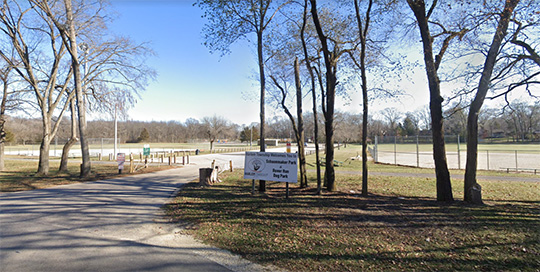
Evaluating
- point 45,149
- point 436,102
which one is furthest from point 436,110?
point 45,149

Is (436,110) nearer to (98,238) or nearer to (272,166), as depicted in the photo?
(272,166)

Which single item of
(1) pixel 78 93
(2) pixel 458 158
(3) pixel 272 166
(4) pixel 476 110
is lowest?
(2) pixel 458 158

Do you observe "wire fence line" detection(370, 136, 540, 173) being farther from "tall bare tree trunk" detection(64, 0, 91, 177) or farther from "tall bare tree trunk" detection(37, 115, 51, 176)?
"tall bare tree trunk" detection(37, 115, 51, 176)

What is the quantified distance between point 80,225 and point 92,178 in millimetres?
8922

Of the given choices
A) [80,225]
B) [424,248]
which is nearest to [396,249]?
[424,248]

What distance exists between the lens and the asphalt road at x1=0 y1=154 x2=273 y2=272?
13.0 feet

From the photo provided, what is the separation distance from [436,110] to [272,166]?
5.00 metres

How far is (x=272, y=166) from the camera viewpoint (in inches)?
316

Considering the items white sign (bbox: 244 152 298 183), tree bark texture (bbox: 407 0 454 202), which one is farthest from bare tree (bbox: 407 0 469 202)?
white sign (bbox: 244 152 298 183)

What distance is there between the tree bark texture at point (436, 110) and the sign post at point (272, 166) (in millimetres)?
4013

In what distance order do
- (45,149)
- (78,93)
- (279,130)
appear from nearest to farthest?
(78,93), (45,149), (279,130)

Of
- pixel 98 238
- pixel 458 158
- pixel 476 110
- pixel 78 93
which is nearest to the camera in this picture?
pixel 98 238

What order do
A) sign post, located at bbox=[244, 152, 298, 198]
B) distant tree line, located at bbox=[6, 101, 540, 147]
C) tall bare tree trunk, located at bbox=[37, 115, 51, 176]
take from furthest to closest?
1. distant tree line, located at bbox=[6, 101, 540, 147]
2. tall bare tree trunk, located at bbox=[37, 115, 51, 176]
3. sign post, located at bbox=[244, 152, 298, 198]

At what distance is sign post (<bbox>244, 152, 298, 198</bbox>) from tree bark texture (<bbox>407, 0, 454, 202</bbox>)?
401 centimetres
